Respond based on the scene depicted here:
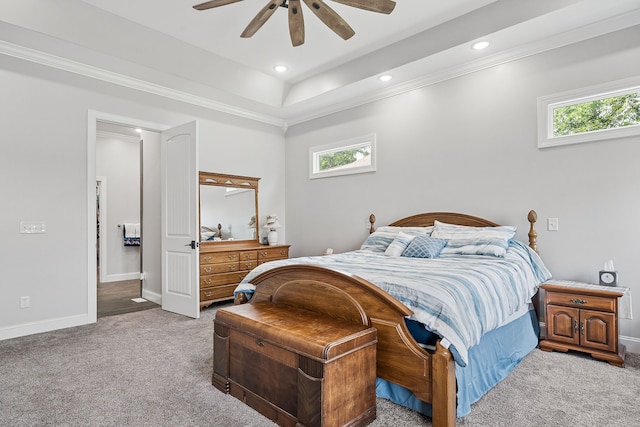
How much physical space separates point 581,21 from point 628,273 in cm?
222

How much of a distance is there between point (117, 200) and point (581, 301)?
7.24 meters

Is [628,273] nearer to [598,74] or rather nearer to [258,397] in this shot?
[598,74]

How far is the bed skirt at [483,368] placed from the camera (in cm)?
196

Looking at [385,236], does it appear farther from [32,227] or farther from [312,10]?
[32,227]

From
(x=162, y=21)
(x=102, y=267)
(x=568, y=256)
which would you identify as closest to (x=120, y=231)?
(x=102, y=267)

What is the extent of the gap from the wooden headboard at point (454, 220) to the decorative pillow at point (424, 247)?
1.76 ft

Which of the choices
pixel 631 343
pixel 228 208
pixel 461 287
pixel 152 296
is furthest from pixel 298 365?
pixel 152 296

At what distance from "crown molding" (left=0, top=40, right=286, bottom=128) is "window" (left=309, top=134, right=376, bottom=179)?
44.3 inches

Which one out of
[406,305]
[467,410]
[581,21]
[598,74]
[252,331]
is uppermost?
[581,21]

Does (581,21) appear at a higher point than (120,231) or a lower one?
higher

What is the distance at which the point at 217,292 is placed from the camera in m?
4.61

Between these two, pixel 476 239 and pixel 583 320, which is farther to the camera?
pixel 476 239

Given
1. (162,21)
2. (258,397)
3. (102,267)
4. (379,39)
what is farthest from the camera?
(102,267)

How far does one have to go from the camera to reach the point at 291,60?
448 cm
